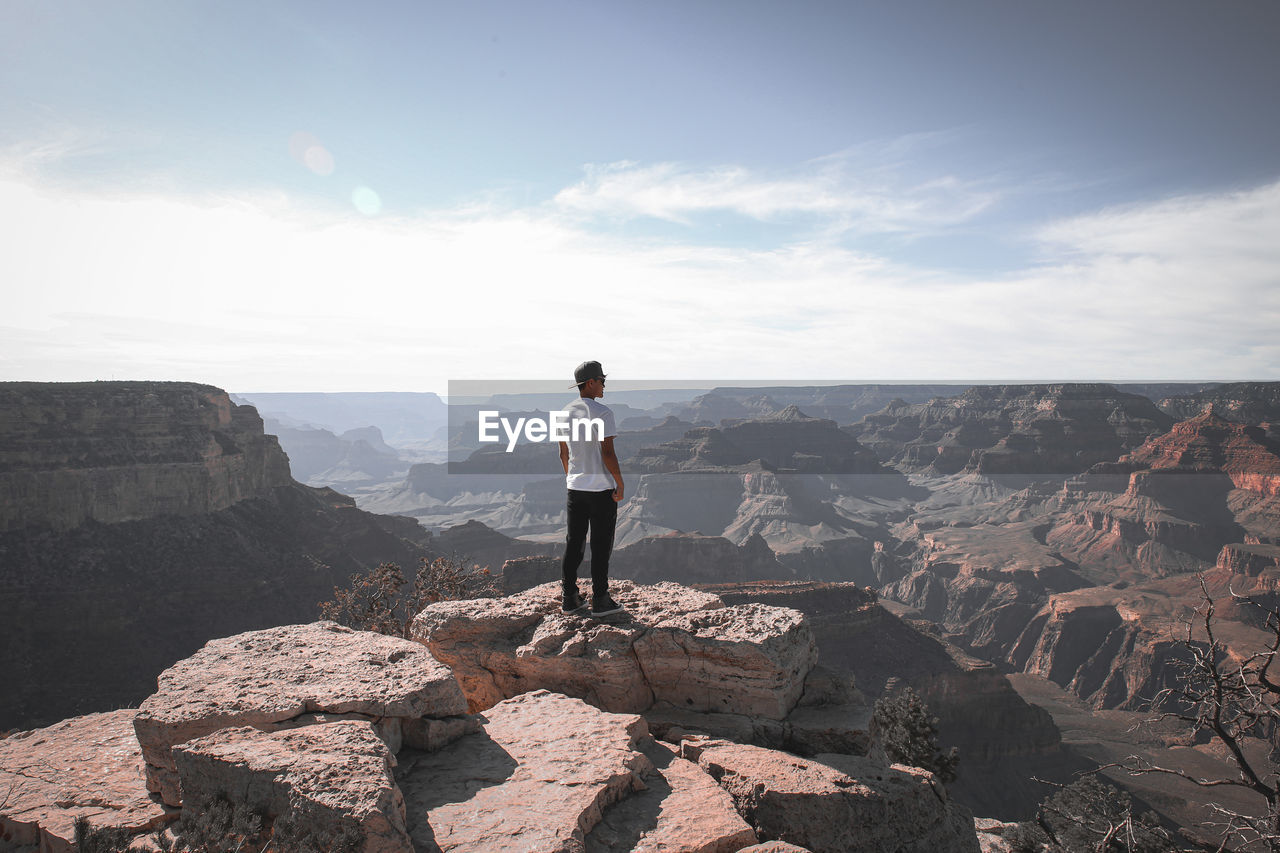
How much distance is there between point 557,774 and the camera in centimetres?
418

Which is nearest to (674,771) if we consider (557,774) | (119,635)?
(557,774)

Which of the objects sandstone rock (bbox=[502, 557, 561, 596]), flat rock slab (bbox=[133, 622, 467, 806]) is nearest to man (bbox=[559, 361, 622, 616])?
flat rock slab (bbox=[133, 622, 467, 806])

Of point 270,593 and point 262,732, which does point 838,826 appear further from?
point 270,593

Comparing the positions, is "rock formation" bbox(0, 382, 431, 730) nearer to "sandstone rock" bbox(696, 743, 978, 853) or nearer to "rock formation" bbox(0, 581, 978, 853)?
"rock formation" bbox(0, 581, 978, 853)

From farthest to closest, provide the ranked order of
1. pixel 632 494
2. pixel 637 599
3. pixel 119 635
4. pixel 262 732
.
Answer: pixel 632 494
pixel 119 635
pixel 637 599
pixel 262 732

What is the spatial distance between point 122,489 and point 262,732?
4238 cm

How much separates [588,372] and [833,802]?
3818mm

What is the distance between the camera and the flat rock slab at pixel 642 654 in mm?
5609

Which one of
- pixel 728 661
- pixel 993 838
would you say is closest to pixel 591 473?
pixel 728 661

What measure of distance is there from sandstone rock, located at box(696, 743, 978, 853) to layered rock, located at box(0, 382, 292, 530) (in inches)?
1695

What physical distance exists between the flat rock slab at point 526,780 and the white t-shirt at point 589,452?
1.82 metres

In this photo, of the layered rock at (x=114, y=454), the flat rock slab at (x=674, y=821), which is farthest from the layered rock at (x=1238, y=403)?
the flat rock slab at (x=674, y=821)

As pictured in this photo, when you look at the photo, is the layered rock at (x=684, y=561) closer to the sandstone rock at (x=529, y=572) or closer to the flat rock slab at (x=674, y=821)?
the sandstone rock at (x=529, y=572)

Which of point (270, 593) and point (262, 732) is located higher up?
point (262, 732)
